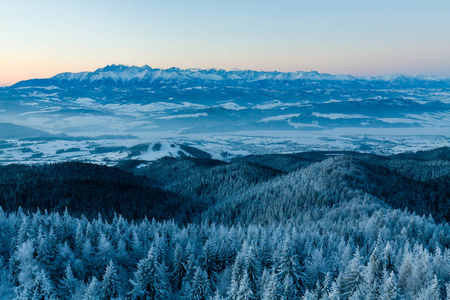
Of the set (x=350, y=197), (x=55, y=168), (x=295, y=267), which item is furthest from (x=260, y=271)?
(x=55, y=168)

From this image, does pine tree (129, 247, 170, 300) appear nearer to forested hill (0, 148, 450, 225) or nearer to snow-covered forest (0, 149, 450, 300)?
snow-covered forest (0, 149, 450, 300)

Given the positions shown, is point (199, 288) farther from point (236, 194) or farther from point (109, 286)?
point (236, 194)

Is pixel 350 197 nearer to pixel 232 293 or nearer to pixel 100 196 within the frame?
pixel 232 293

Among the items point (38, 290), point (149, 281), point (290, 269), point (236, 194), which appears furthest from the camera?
point (236, 194)

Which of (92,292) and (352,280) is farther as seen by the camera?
(352,280)

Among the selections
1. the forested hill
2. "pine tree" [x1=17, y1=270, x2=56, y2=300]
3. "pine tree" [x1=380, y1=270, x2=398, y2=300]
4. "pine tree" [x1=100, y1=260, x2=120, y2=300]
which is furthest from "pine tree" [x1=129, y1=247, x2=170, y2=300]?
the forested hill

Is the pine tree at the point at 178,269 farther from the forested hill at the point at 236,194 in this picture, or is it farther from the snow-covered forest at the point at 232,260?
the forested hill at the point at 236,194

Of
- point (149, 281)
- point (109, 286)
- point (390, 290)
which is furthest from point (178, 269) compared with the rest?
point (390, 290)

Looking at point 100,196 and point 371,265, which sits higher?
point 371,265
